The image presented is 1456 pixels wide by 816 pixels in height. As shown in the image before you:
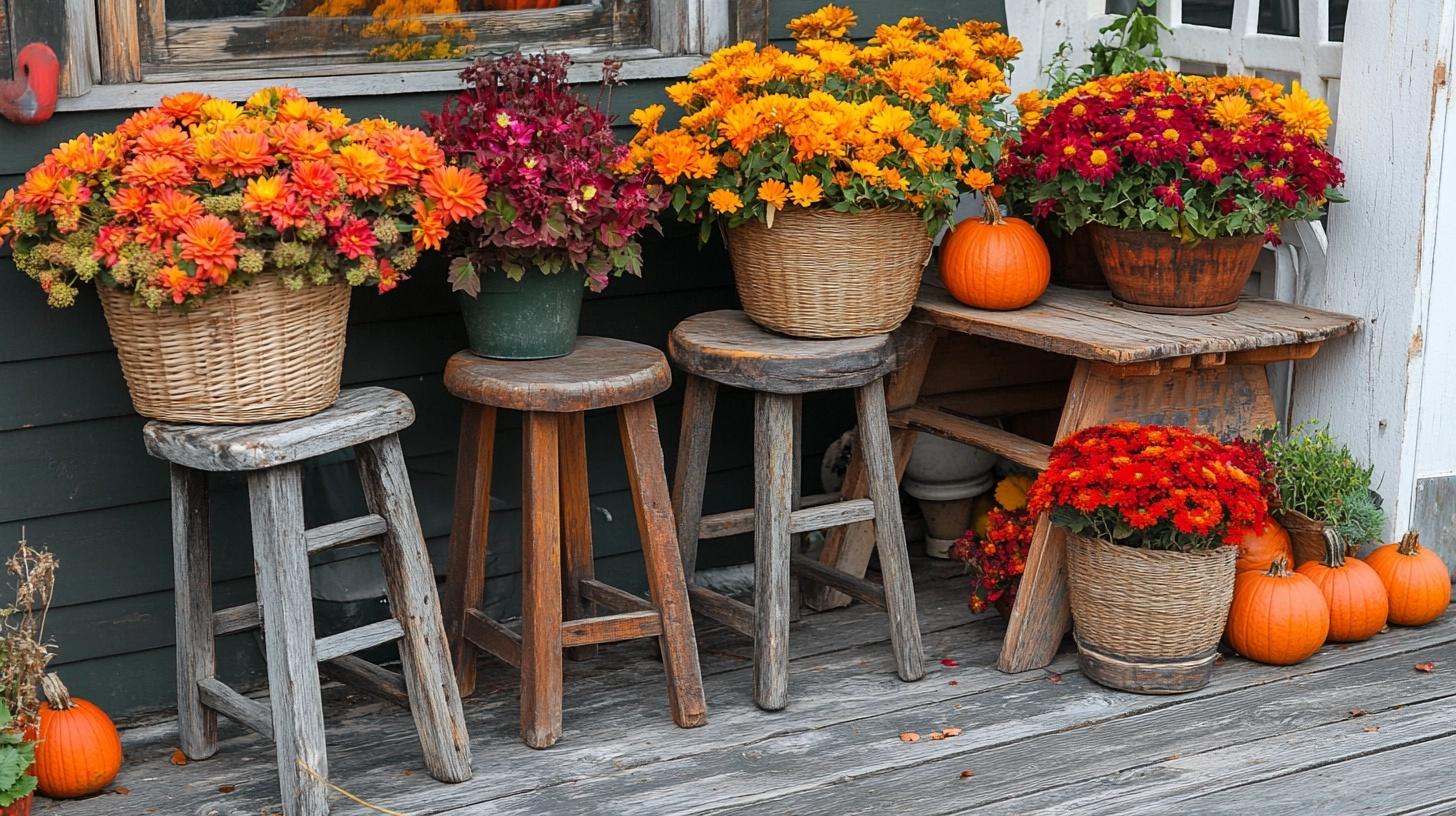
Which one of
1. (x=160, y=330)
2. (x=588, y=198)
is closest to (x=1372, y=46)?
(x=588, y=198)

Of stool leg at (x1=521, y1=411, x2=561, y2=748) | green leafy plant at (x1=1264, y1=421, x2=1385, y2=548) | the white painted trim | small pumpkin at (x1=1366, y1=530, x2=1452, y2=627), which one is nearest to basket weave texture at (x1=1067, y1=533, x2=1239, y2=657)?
green leafy plant at (x1=1264, y1=421, x2=1385, y2=548)

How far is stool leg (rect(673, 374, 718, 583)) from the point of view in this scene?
10.8 feet

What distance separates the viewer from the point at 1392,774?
2.84 meters

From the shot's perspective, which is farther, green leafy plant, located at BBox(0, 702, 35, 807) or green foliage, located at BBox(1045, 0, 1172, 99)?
green foliage, located at BBox(1045, 0, 1172, 99)

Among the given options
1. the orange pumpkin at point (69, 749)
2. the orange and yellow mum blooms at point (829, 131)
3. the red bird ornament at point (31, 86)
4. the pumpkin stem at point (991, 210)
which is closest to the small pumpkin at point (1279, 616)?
the pumpkin stem at point (991, 210)

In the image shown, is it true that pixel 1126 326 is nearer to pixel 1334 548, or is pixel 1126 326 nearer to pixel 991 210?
pixel 991 210

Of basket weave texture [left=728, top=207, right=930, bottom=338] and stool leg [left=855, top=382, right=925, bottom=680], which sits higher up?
basket weave texture [left=728, top=207, right=930, bottom=338]

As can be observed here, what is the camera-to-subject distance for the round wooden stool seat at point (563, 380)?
281 centimetres

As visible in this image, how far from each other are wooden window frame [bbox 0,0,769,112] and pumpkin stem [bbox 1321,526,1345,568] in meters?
1.57

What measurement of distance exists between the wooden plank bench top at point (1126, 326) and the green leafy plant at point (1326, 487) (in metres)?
0.25

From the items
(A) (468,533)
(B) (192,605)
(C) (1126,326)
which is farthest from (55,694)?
(C) (1126,326)

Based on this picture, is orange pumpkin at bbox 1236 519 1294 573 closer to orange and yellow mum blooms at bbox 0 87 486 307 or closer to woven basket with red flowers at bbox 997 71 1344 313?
woven basket with red flowers at bbox 997 71 1344 313

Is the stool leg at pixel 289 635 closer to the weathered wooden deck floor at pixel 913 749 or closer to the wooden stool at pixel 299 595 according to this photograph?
the wooden stool at pixel 299 595

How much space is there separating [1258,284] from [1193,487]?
0.93m
